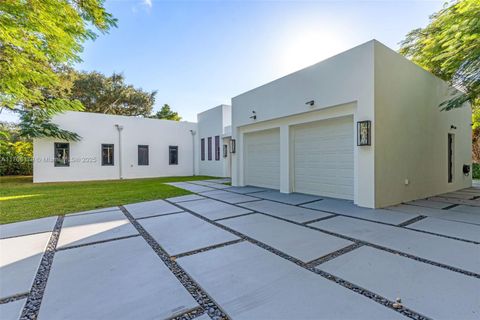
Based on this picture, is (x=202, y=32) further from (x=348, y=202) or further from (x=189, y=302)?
(x=189, y=302)

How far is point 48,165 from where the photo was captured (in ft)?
40.4

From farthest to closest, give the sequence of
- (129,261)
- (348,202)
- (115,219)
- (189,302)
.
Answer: (348,202) → (115,219) → (129,261) → (189,302)

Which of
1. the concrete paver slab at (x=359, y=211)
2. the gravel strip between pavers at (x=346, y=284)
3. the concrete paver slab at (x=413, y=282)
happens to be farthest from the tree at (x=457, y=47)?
the gravel strip between pavers at (x=346, y=284)

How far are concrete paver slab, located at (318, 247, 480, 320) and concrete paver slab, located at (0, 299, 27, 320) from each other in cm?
257

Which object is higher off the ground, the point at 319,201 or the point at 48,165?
the point at 48,165

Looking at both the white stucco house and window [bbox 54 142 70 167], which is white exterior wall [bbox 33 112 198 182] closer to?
window [bbox 54 142 70 167]

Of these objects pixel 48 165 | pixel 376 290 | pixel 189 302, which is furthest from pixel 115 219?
pixel 48 165

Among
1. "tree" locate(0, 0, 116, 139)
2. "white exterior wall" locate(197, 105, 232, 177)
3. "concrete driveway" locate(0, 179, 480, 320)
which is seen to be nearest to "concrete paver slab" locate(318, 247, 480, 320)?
"concrete driveway" locate(0, 179, 480, 320)

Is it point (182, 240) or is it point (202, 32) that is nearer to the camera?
point (182, 240)

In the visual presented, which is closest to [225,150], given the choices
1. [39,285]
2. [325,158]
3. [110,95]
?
[325,158]

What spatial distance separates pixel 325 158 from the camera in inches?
253

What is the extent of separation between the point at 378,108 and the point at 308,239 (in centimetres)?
357

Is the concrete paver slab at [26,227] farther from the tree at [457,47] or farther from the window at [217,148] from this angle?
the window at [217,148]

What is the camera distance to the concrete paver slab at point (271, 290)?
161cm
